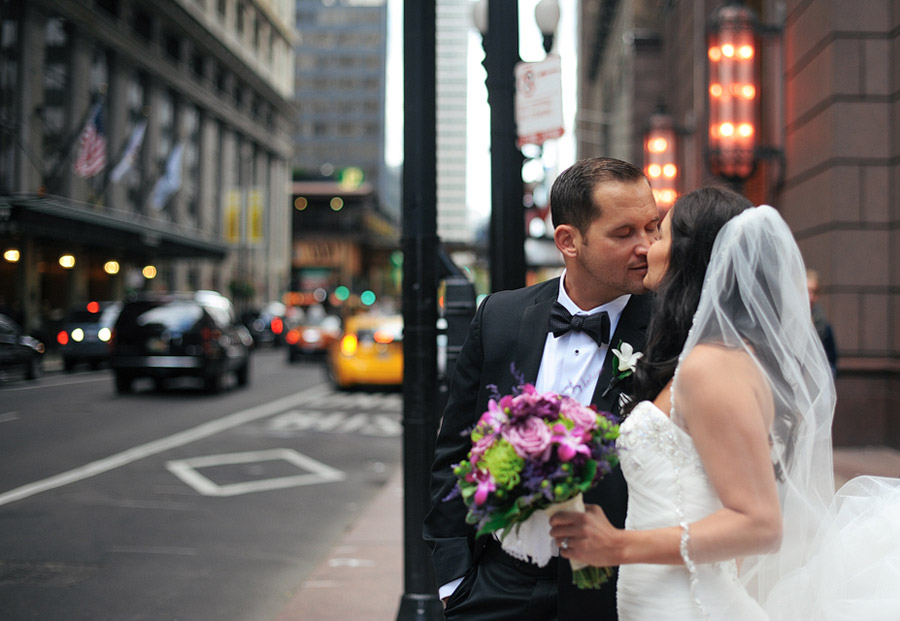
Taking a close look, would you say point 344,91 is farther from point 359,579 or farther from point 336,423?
point 359,579

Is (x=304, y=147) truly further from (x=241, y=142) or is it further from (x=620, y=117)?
(x=620, y=117)

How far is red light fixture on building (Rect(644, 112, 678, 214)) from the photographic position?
1900cm

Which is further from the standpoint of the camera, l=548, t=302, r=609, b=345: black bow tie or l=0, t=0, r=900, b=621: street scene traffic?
l=548, t=302, r=609, b=345: black bow tie

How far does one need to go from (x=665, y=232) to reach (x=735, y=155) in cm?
1084

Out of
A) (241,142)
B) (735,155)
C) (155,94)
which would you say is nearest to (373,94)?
(241,142)

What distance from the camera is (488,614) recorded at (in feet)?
7.50

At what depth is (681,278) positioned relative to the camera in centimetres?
204

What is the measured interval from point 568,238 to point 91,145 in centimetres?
1632

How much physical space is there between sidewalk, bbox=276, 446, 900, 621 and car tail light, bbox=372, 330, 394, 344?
956 centimetres

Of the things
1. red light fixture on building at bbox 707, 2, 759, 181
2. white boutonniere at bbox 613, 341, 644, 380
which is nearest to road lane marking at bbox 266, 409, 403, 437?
red light fixture on building at bbox 707, 2, 759, 181

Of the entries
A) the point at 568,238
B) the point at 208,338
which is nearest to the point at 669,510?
the point at 568,238

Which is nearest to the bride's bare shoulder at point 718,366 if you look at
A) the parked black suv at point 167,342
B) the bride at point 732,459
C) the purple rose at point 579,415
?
the bride at point 732,459

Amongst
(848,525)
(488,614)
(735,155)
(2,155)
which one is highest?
(735,155)

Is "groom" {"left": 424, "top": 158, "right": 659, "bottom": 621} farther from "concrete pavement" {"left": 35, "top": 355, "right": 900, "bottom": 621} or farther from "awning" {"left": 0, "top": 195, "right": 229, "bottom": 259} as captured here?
"awning" {"left": 0, "top": 195, "right": 229, "bottom": 259}
